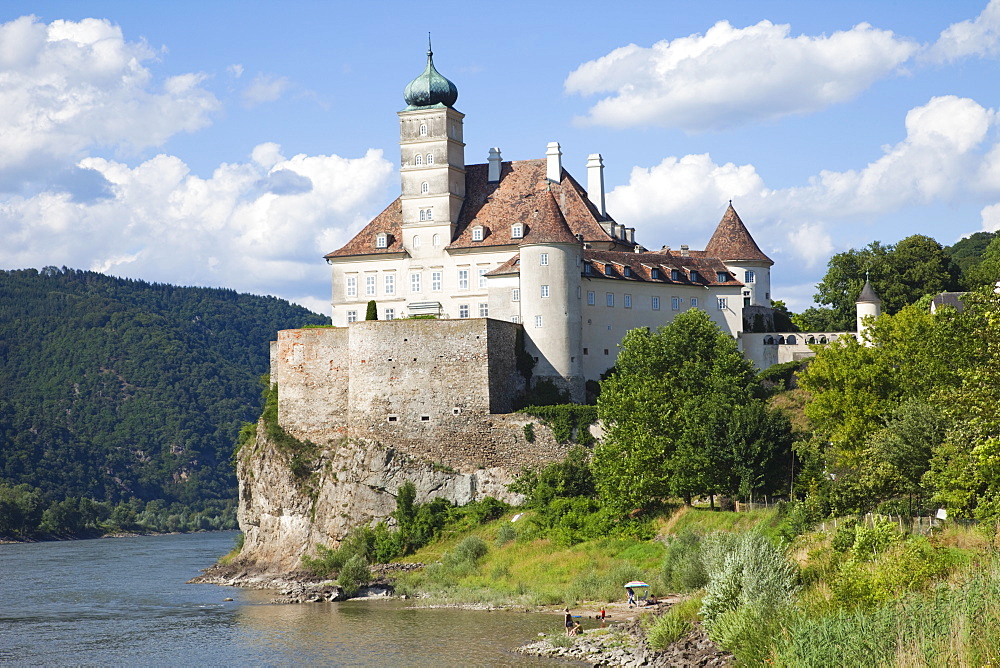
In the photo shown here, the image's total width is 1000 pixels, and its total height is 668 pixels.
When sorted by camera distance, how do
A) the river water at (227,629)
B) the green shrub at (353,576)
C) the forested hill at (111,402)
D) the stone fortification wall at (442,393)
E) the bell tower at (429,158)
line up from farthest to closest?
the forested hill at (111,402)
the bell tower at (429,158)
the stone fortification wall at (442,393)
the green shrub at (353,576)
the river water at (227,629)

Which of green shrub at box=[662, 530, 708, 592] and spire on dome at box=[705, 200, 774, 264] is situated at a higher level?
spire on dome at box=[705, 200, 774, 264]

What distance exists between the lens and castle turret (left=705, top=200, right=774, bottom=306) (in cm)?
7056

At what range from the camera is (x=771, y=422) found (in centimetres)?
5203

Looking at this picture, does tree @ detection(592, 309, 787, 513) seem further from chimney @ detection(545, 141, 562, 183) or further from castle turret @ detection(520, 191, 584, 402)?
chimney @ detection(545, 141, 562, 183)

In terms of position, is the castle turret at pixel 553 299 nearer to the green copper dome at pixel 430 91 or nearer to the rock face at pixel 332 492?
the rock face at pixel 332 492

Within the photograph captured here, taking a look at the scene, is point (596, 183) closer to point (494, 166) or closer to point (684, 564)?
point (494, 166)

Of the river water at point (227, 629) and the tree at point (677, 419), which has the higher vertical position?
the tree at point (677, 419)

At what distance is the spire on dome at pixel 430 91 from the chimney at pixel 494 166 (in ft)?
12.1

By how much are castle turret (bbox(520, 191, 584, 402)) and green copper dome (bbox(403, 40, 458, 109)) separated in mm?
10066

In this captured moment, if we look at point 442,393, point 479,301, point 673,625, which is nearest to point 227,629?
point 442,393

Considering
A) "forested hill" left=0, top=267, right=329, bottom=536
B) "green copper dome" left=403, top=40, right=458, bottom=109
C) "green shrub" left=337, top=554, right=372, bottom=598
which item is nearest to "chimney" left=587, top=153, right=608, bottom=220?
"green copper dome" left=403, top=40, right=458, bottom=109

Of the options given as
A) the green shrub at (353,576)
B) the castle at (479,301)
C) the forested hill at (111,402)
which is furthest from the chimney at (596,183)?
the forested hill at (111,402)

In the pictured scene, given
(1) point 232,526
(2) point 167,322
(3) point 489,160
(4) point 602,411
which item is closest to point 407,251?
(3) point 489,160

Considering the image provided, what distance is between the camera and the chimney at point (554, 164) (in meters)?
70.6
